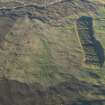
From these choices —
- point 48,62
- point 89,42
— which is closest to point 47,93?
point 48,62

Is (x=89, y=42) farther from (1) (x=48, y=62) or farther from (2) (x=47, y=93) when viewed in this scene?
(2) (x=47, y=93)

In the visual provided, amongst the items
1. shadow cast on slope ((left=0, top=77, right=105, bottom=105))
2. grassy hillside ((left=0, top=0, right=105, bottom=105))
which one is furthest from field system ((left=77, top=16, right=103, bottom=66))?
shadow cast on slope ((left=0, top=77, right=105, bottom=105))

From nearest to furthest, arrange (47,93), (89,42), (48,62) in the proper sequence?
1. (47,93)
2. (48,62)
3. (89,42)

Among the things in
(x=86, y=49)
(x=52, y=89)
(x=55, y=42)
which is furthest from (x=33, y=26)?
(x=52, y=89)

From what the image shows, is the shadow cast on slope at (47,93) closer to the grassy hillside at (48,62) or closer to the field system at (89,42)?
the grassy hillside at (48,62)

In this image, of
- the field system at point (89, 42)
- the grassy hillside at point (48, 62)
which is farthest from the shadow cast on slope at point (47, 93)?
the field system at point (89, 42)

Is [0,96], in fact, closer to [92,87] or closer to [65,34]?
[92,87]

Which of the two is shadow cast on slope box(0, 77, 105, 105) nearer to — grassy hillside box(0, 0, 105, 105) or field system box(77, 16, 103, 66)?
grassy hillside box(0, 0, 105, 105)
